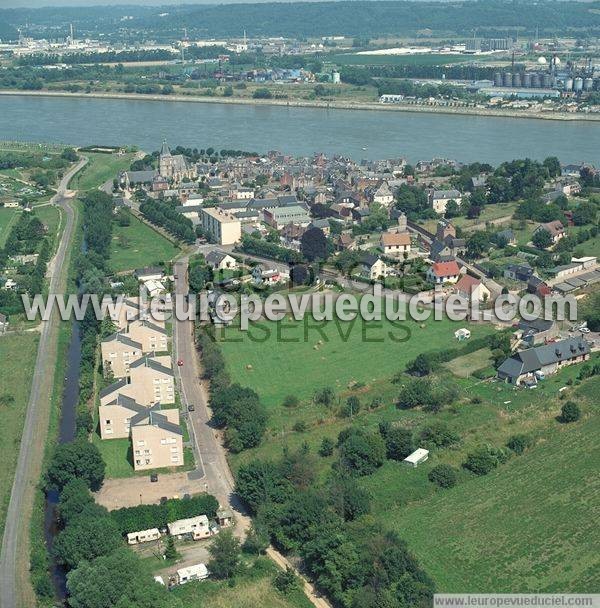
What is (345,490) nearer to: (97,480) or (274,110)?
(97,480)

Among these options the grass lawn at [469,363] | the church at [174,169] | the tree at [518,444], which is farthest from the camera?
the church at [174,169]

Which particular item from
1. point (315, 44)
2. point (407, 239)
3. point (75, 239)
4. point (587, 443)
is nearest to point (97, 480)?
point (587, 443)

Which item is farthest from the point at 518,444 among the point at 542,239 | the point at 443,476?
the point at 542,239

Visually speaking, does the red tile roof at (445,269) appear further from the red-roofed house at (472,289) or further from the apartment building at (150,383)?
the apartment building at (150,383)

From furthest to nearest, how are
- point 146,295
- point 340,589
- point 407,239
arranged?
point 407,239
point 146,295
point 340,589

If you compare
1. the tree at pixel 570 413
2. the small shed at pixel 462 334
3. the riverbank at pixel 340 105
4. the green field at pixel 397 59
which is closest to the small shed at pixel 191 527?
the tree at pixel 570 413

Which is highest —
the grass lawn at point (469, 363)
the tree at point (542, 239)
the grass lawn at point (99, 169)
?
the grass lawn at point (99, 169)
